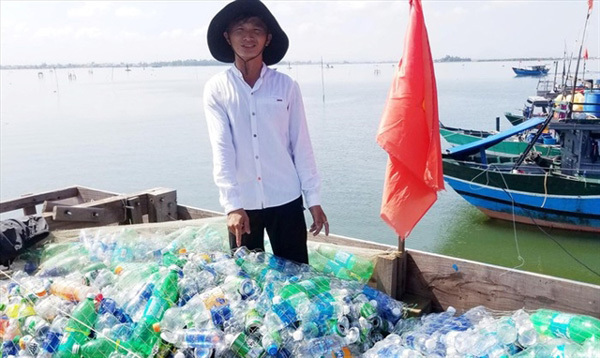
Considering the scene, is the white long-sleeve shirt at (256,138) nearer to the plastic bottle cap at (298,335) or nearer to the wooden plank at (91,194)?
the plastic bottle cap at (298,335)

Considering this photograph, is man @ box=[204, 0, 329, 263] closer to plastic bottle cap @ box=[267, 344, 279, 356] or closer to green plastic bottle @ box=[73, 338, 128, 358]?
plastic bottle cap @ box=[267, 344, 279, 356]

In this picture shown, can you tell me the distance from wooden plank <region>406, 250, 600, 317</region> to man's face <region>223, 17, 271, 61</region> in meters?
1.51

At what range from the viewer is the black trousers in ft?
8.47

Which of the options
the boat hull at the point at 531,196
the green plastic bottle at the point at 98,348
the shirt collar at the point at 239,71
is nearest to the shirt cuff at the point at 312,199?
the shirt collar at the point at 239,71

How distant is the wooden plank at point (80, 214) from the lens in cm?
388

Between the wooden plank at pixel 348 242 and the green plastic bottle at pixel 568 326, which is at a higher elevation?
the green plastic bottle at pixel 568 326

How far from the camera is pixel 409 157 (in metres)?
2.87

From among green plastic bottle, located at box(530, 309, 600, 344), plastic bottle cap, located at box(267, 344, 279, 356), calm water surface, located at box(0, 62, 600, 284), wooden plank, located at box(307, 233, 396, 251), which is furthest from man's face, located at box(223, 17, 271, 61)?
calm water surface, located at box(0, 62, 600, 284)

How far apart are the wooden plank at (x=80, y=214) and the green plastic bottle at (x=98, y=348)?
6.40 ft

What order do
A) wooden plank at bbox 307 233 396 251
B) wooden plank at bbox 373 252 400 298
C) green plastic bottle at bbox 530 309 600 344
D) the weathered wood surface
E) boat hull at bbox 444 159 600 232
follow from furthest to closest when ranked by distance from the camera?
boat hull at bbox 444 159 600 232
the weathered wood surface
wooden plank at bbox 307 233 396 251
wooden plank at bbox 373 252 400 298
green plastic bottle at bbox 530 309 600 344

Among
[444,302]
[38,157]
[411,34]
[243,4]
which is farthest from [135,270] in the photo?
[38,157]

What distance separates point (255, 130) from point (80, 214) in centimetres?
227

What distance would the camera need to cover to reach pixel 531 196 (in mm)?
9562

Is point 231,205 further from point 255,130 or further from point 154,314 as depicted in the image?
point 154,314
